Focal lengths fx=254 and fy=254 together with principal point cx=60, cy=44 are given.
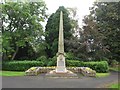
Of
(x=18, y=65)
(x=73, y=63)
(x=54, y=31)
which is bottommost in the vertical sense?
(x=18, y=65)

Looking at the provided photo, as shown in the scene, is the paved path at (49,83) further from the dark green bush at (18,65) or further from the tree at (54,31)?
the tree at (54,31)

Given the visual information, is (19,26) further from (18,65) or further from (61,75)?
(61,75)

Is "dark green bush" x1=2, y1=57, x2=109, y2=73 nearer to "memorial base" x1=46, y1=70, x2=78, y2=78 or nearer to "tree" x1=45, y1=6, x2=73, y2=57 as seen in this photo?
"tree" x1=45, y1=6, x2=73, y2=57

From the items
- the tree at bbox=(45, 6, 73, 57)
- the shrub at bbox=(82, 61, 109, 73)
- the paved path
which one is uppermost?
the tree at bbox=(45, 6, 73, 57)

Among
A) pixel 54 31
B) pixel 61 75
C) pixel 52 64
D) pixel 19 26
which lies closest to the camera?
pixel 61 75

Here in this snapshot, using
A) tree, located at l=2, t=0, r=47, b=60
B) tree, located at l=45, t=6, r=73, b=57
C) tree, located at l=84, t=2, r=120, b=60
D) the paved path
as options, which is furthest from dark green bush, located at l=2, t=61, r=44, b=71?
the paved path

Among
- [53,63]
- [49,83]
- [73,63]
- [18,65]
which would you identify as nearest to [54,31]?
[53,63]

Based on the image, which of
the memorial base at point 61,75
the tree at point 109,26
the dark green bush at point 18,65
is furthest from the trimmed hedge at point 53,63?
the memorial base at point 61,75

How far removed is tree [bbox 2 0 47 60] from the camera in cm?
2709

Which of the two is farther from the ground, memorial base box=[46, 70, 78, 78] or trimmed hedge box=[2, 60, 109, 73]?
trimmed hedge box=[2, 60, 109, 73]

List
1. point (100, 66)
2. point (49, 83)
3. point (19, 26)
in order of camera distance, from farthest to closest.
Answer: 1. point (19, 26)
2. point (100, 66)
3. point (49, 83)

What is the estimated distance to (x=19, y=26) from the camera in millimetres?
28062

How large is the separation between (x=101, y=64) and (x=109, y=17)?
757 centimetres

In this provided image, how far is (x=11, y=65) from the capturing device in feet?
80.9
